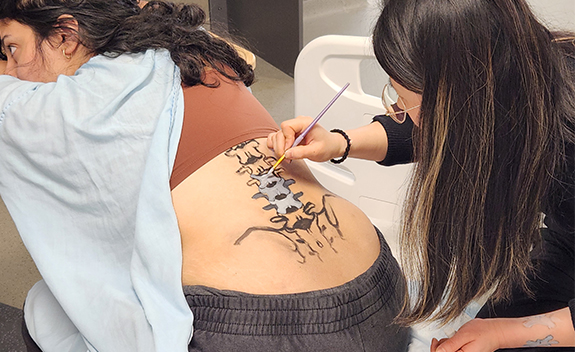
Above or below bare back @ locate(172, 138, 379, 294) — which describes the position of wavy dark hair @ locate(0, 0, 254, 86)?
above

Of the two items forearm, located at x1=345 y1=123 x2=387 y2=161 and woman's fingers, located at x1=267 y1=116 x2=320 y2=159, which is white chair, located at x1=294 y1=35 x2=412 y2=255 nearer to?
forearm, located at x1=345 y1=123 x2=387 y2=161

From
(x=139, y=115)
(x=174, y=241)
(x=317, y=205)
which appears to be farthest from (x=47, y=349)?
(x=317, y=205)

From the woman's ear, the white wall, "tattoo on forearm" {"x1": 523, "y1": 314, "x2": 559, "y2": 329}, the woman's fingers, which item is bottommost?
"tattoo on forearm" {"x1": 523, "y1": 314, "x2": 559, "y2": 329}

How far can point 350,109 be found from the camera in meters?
1.81

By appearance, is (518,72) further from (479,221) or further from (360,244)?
(360,244)

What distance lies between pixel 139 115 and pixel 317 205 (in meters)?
0.40

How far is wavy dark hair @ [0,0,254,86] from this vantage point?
1.18 m

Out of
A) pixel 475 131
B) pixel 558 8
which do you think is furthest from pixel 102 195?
pixel 558 8

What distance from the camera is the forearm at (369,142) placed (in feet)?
4.52

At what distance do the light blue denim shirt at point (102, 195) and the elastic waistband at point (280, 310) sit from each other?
0.13 ft

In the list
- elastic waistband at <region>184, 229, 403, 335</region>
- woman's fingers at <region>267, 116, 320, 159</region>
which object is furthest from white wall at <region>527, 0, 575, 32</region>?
elastic waistband at <region>184, 229, 403, 335</region>

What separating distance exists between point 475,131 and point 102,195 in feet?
2.25

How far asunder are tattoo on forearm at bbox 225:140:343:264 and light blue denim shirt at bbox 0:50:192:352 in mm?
155

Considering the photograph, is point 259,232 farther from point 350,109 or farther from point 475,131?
point 350,109
